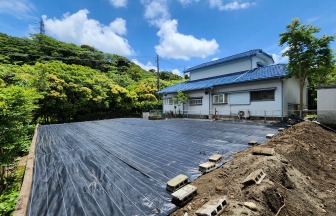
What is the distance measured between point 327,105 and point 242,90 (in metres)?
5.07

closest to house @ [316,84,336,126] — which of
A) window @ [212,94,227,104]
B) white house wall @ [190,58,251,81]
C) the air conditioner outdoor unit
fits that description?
the air conditioner outdoor unit

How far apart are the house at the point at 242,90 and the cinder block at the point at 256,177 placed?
935 centimetres

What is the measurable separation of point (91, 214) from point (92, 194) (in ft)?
1.43

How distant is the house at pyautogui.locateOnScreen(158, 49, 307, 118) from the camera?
10.9 metres

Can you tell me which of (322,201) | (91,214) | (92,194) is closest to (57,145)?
(92,194)

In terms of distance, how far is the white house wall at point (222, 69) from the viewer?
1452cm

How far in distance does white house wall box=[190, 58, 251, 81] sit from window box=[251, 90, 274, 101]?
336 centimetres

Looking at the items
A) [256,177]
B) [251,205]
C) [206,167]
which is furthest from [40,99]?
[251,205]

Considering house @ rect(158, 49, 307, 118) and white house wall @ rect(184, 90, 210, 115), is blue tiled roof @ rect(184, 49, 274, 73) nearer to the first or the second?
house @ rect(158, 49, 307, 118)

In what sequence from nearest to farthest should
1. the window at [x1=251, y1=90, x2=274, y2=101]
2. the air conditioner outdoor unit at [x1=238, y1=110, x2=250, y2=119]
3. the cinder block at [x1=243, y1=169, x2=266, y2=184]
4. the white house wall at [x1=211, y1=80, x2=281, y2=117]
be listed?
1. the cinder block at [x1=243, y1=169, x2=266, y2=184]
2. the white house wall at [x1=211, y1=80, x2=281, y2=117]
3. the window at [x1=251, y1=90, x2=274, y2=101]
4. the air conditioner outdoor unit at [x1=238, y1=110, x2=250, y2=119]

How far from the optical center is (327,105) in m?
7.88

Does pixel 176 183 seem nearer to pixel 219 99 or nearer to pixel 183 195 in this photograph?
pixel 183 195

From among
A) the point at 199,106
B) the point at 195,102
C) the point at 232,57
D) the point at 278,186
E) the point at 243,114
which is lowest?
the point at 278,186

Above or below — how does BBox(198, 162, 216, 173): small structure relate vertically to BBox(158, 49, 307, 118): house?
→ below
